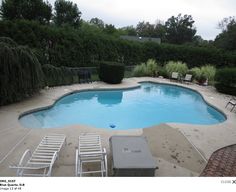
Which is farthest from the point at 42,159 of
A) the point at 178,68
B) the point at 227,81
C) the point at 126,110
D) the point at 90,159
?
the point at 178,68

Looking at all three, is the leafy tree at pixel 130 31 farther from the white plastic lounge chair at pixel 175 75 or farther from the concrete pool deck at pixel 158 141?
the concrete pool deck at pixel 158 141

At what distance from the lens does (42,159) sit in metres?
4.24

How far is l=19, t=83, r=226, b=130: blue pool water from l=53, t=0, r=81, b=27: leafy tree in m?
12.9

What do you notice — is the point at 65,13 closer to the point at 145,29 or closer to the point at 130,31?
the point at 145,29

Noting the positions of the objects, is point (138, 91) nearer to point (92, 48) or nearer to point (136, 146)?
point (92, 48)

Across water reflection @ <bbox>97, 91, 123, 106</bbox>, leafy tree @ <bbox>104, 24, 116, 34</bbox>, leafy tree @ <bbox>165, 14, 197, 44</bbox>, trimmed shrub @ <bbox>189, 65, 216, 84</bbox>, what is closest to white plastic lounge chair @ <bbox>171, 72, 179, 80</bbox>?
trimmed shrub @ <bbox>189, 65, 216, 84</bbox>

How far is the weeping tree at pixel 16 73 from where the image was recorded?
7824 millimetres

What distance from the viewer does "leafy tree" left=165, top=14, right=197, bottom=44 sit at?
3791 cm

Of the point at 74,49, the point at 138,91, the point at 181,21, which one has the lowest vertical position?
the point at 138,91

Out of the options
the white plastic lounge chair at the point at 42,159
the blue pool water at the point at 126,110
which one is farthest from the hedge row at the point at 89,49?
the white plastic lounge chair at the point at 42,159

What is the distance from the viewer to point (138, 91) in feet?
42.3
